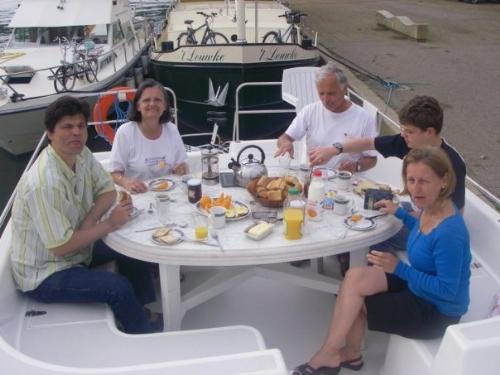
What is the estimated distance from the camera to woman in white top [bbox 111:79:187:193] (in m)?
2.69

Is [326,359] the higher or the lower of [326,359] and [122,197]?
the lower

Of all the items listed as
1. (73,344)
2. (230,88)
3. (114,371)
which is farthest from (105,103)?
(114,371)

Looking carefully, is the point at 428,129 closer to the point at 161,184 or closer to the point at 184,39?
the point at 161,184

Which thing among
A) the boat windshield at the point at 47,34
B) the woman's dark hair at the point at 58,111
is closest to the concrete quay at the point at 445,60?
the woman's dark hair at the point at 58,111

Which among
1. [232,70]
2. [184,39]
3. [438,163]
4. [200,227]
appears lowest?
[200,227]

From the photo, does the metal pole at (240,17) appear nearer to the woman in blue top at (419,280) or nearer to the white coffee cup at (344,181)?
the white coffee cup at (344,181)

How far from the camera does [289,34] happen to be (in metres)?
8.05

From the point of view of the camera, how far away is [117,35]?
29.4ft

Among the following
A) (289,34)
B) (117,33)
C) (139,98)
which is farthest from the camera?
(117,33)

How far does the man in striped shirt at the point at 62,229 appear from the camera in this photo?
197 cm

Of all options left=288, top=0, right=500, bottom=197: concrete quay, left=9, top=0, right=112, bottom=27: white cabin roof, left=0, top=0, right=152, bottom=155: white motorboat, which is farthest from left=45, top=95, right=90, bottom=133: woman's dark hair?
left=9, top=0, right=112, bottom=27: white cabin roof

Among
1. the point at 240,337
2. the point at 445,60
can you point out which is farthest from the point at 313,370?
the point at 445,60

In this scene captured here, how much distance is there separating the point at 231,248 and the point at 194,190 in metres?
0.49

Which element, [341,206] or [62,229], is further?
[341,206]
